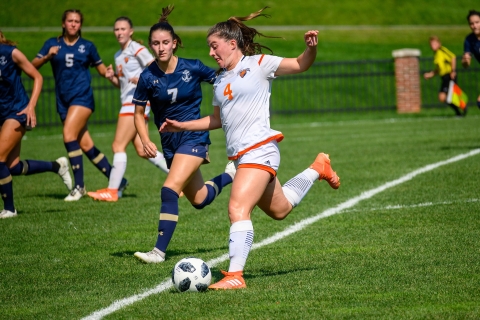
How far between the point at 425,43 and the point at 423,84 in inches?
355

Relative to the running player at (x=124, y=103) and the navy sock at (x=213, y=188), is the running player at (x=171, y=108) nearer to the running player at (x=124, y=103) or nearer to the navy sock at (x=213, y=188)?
the navy sock at (x=213, y=188)

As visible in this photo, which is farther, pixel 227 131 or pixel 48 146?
pixel 48 146

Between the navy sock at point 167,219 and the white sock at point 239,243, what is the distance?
1.31 metres

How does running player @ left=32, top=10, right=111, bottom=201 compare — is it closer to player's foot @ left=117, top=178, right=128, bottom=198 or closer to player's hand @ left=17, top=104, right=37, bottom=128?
player's foot @ left=117, top=178, right=128, bottom=198

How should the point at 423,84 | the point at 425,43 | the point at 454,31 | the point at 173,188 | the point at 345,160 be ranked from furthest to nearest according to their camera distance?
1. the point at 454,31
2. the point at 425,43
3. the point at 423,84
4. the point at 345,160
5. the point at 173,188

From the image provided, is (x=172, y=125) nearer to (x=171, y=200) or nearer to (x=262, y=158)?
(x=262, y=158)

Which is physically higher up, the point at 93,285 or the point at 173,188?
the point at 173,188

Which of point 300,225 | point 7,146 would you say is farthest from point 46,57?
point 300,225

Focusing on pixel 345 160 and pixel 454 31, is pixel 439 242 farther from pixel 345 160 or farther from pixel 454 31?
pixel 454 31

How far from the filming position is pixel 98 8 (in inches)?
1941

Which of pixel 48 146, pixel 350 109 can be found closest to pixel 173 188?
pixel 48 146

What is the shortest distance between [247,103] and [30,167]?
5.87 meters

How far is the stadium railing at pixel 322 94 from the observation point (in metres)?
28.3

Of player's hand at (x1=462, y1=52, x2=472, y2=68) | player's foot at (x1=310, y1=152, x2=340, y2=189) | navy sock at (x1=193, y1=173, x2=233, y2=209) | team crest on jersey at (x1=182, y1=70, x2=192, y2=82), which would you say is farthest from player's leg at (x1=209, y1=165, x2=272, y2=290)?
player's hand at (x1=462, y1=52, x2=472, y2=68)
